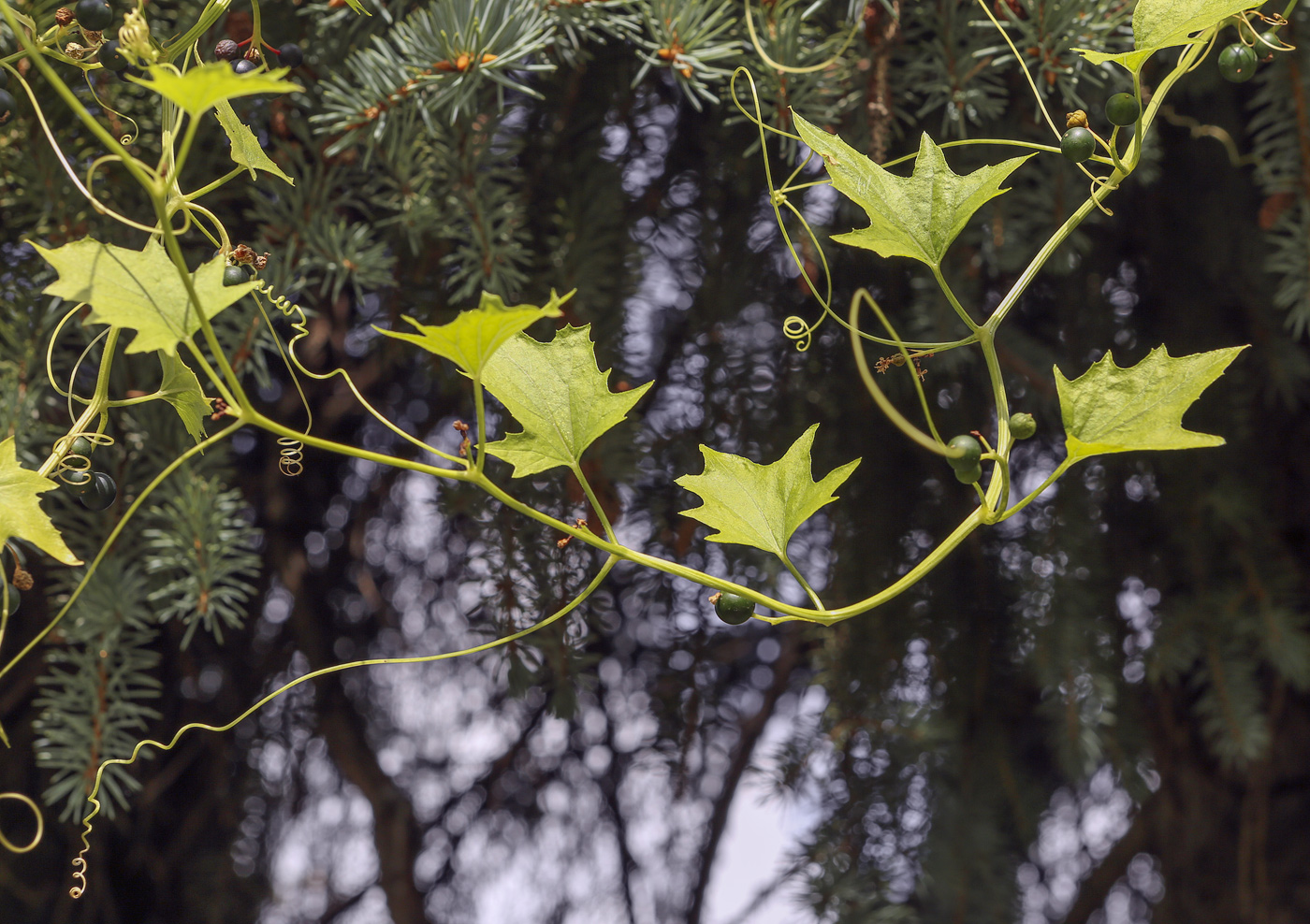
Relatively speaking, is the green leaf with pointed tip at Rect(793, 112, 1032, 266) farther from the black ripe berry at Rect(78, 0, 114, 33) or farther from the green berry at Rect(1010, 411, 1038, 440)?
the black ripe berry at Rect(78, 0, 114, 33)

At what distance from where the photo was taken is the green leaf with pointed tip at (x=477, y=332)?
5.8 inches

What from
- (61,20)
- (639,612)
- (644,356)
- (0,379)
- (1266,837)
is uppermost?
(61,20)

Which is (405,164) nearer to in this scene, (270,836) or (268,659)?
(268,659)

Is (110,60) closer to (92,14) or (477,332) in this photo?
(92,14)

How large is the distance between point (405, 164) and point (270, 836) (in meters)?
0.50

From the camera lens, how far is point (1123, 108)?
0.59 ft

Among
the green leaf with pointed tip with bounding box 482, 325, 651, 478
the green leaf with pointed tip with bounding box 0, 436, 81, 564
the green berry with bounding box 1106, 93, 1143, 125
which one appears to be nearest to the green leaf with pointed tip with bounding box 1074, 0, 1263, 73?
the green berry with bounding box 1106, 93, 1143, 125

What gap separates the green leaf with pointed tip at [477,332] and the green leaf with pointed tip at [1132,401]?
102 mm

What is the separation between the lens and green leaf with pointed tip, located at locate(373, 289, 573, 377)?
15cm

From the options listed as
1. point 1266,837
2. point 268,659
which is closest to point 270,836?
point 268,659

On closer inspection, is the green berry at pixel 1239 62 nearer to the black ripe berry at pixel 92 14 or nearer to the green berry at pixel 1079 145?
the green berry at pixel 1079 145

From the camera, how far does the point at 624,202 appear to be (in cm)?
39

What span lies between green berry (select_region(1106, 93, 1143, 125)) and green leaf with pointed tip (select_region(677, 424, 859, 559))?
92 millimetres

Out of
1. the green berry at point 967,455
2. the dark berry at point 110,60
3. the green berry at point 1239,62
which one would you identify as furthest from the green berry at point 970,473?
the dark berry at point 110,60
